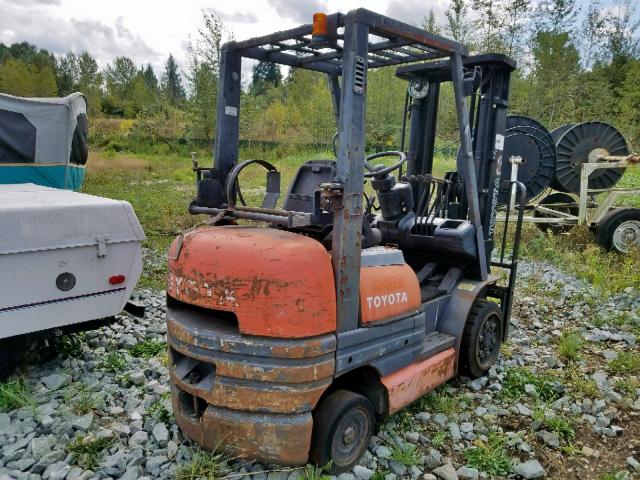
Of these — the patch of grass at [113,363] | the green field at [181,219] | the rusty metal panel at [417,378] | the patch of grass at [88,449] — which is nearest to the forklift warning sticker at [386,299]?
the rusty metal panel at [417,378]

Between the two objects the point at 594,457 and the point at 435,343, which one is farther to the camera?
the point at 435,343

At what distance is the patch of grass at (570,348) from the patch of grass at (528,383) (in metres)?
0.69

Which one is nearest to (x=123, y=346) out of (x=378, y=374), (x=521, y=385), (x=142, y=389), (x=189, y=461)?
(x=142, y=389)

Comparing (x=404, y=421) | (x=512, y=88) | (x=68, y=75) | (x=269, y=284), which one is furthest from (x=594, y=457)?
(x=68, y=75)

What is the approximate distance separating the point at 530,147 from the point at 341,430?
7.85 metres

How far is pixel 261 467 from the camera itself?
297 centimetres

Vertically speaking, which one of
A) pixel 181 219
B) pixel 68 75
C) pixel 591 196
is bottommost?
pixel 181 219

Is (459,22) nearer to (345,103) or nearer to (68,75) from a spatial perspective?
(345,103)

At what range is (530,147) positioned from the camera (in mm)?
9219

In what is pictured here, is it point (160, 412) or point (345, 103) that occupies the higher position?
point (345, 103)

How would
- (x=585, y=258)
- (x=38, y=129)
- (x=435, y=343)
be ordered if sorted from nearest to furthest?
1. (x=435, y=343)
2. (x=38, y=129)
3. (x=585, y=258)

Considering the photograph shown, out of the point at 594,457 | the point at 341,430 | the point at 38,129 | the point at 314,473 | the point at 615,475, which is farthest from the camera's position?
the point at 38,129

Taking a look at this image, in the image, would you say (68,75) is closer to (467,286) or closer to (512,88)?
(512,88)

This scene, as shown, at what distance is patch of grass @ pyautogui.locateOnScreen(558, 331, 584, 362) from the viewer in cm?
493
